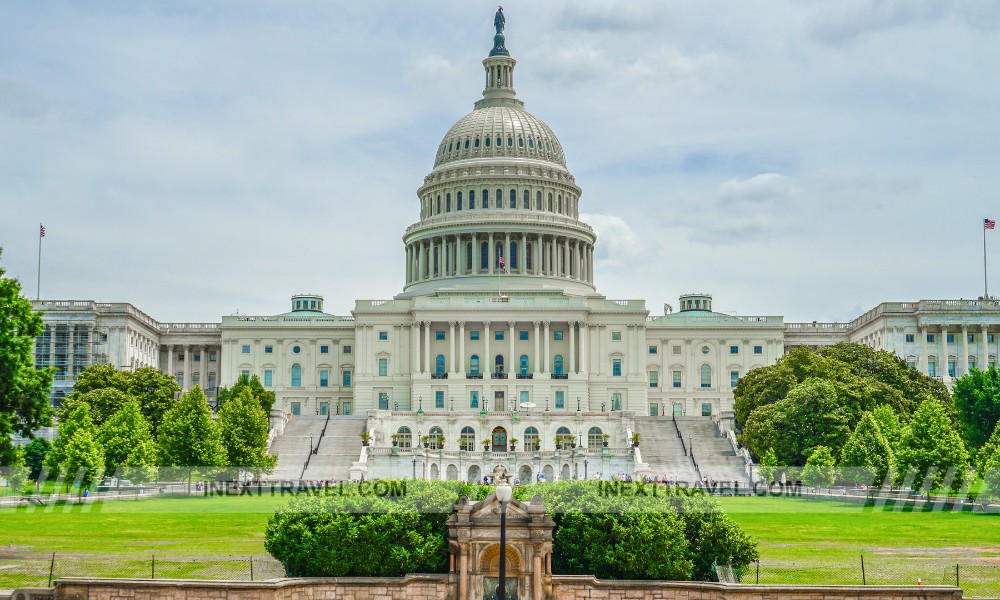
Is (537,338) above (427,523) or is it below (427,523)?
above

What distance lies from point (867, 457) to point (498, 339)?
68424mm

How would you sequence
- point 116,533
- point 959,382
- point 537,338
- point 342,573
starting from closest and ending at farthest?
point 342,573, point 116,533, point 959,382, point 537,338

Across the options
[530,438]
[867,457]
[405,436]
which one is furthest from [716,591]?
[405,436]

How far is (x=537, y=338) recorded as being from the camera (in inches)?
5871

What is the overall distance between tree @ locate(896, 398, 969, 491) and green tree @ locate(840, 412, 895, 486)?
2.73 meters

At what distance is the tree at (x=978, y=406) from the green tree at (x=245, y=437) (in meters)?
52.4

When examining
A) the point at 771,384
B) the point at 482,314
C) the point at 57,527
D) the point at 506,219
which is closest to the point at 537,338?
the point at 482,314

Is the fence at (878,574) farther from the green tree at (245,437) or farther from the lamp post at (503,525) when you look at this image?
the green tree at (245,437)

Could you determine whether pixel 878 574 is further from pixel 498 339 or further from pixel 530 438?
pixel 498 339

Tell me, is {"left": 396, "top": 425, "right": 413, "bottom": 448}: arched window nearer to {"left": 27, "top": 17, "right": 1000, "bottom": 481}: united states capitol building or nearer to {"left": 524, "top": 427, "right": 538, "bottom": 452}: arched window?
{"left": 27, "top": 17, "right": 1000, "bottom": 481}: united states capitol building

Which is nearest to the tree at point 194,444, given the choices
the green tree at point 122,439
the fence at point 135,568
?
the green tree at point 122,439

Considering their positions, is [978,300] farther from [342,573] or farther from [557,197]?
[342,573]

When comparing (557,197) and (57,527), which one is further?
(557,197)

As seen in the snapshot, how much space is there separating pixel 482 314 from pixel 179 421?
194 ft
